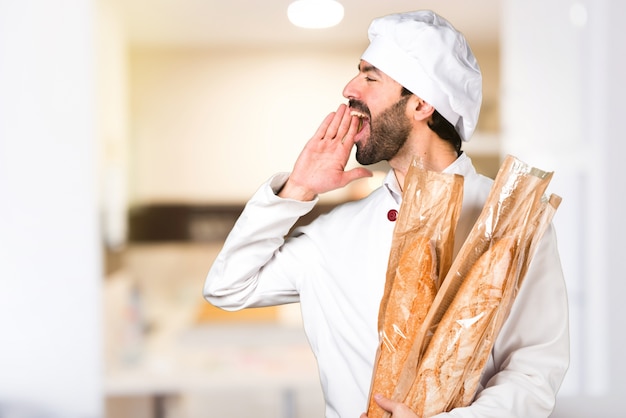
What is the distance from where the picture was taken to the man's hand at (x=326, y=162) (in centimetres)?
116

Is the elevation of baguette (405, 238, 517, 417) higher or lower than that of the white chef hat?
lower

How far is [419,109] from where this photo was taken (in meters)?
1.16

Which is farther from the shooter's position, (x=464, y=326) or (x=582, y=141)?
(x=582, y=141)

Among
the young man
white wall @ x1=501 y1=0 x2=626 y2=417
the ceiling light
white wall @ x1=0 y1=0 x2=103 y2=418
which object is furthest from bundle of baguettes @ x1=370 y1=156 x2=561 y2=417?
white wall @ x1=0 y1=0 x2=103 y2=418

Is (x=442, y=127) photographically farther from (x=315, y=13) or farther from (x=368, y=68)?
(x=315, y=13)

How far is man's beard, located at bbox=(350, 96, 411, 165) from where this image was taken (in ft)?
3.84

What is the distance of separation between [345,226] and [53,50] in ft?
4.01

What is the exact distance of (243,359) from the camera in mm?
2113

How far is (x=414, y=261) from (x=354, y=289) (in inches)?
8.8

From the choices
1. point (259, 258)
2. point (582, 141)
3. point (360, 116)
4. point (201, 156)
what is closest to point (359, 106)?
point (360, 116)

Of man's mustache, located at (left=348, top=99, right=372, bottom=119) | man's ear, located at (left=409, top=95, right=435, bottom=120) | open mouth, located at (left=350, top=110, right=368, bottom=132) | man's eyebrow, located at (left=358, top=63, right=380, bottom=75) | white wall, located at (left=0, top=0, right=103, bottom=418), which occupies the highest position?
man's eyebrow, located at (left=358, top=63, right=380, bottom=75)

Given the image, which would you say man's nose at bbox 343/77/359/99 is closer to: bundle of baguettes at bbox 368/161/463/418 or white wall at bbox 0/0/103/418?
bundle of baguettes at bbox 368/161/463/418

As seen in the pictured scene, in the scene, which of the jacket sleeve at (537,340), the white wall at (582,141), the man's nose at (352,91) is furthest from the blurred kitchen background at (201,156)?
the jacket sleeve at (537,340)

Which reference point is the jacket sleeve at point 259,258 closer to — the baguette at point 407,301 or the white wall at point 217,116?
the baguette at point 407,301
